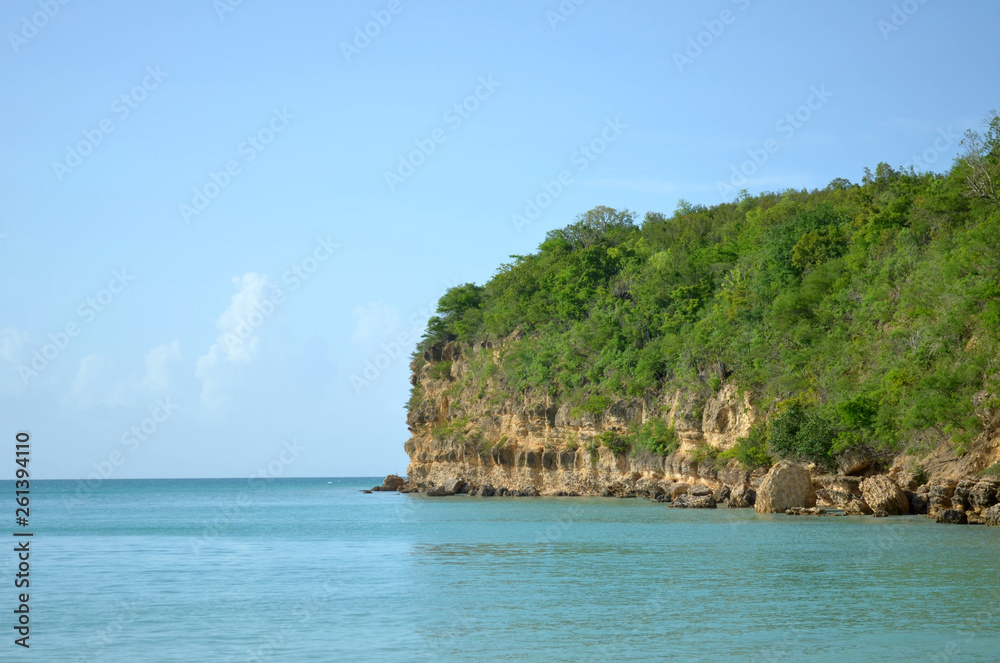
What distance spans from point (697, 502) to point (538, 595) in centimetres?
2945

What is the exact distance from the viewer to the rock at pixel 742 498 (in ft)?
151

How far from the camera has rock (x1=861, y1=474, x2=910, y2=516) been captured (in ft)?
119

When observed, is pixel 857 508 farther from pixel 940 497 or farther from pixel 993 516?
pixel 993 516

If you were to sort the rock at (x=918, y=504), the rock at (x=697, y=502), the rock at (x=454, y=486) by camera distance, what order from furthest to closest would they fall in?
the rock at (x=454, y=486), the rock at (x=697, y=502), the rock at (x=918, y=504)

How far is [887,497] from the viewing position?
3612 cm

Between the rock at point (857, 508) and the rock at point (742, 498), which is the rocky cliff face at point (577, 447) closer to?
the rock at point (857, 508)

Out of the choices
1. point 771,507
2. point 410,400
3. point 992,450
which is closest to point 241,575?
point 771,507

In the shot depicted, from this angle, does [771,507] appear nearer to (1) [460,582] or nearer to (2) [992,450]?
(2) [992,450]

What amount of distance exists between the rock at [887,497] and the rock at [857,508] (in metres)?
0.26

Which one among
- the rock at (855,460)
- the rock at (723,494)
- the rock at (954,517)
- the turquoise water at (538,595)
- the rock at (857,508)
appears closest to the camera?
the turquoise water at (538,595)

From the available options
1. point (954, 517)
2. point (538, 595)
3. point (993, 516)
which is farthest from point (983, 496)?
point (538, 595)

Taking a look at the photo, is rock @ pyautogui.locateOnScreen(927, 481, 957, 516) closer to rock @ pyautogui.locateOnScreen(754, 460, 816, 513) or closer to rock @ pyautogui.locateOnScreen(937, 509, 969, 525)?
rock @ pyautogui.locateOnScreen(937, 509, 969, 525)

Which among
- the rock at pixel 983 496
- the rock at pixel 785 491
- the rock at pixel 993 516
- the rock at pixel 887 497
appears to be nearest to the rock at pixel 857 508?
the rock at pixel 887 497

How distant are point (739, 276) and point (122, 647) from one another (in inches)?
2134
